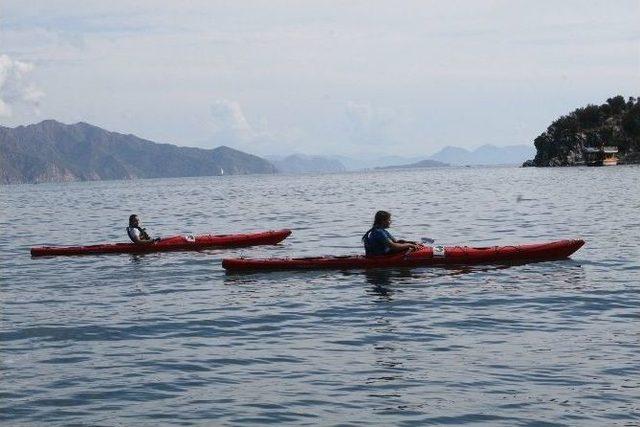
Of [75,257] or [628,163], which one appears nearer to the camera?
[75,257]

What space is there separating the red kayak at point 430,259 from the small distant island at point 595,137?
13295 centimetres

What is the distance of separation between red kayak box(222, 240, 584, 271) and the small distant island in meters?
133

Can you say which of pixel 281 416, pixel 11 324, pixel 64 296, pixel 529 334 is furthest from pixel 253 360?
pixel 64 296

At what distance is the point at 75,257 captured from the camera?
31.6 metres

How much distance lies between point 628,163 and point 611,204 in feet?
370

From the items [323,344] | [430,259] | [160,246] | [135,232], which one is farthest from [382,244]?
[135,232]

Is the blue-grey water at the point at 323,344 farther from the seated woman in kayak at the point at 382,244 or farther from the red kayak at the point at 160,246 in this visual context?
the red kayak at the point at 160,246

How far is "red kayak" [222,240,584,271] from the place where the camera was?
24.1 m

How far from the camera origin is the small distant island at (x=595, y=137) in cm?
15888

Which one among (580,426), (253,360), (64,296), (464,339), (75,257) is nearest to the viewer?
(580,426)

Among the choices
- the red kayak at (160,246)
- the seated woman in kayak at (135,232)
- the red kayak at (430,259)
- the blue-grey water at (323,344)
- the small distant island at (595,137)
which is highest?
the small distant island at (595,137)

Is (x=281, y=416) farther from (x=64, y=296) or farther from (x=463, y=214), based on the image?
(x=463, y=214)

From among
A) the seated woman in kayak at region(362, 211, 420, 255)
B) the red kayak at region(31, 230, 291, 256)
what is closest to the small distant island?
the red kayak at region(31, 230, 291, 256)

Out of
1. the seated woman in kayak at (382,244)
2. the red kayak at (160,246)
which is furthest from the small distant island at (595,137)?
the seated woman in kayak at (382,244)
